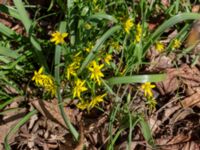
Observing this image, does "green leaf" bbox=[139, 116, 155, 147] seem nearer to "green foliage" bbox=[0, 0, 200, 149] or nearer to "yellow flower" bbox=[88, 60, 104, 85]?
"green foliage" bbox=[0, 0, 200, 149]

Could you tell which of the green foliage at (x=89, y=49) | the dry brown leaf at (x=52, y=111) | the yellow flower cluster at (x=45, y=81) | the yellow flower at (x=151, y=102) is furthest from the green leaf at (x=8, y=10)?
the yellow flower at (x=151, y=102)

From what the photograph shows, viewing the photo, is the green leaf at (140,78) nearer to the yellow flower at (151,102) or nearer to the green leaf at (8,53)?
the yellow flower at (151,102)

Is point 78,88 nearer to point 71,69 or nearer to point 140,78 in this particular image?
point 71,69

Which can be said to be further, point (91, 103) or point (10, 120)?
point (10, 120)

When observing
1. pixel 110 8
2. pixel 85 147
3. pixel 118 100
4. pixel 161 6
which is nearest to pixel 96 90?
pixel 118 100

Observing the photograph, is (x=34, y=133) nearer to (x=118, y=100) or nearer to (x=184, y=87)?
(x=118, y=100)

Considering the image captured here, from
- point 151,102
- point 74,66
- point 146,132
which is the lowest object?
point 146,132

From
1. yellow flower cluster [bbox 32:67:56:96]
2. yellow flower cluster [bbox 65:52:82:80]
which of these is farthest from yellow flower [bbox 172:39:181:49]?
yellow flower cluster [bbox 32:67:56:96]

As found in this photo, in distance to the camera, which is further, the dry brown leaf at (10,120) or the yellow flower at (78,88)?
the dry brown leaf at (10,120)

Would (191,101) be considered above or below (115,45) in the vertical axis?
below

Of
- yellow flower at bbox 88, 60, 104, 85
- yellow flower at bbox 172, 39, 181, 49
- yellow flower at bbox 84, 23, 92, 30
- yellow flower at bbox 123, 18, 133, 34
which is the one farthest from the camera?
yellow flower at bbox 172, 39, 181, 49

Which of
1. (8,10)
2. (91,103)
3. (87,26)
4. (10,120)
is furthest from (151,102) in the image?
(8,10)
